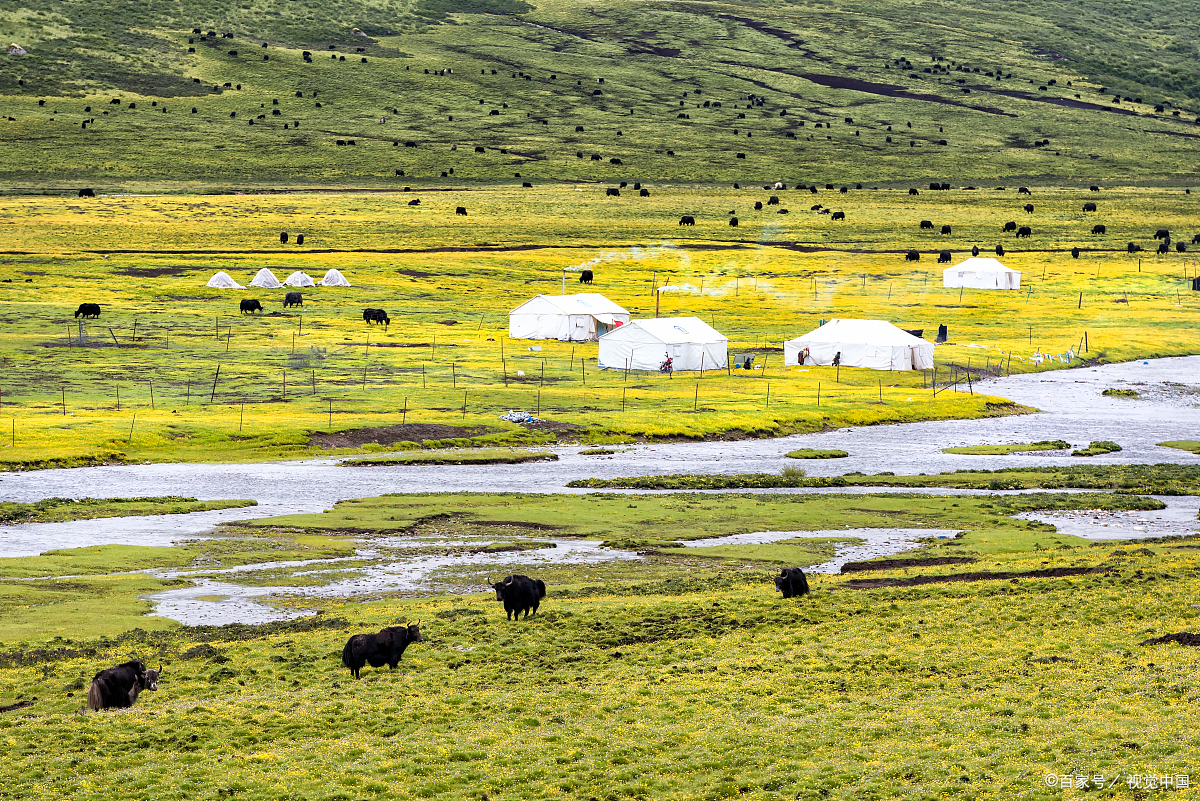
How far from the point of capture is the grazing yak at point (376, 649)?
1034 inches

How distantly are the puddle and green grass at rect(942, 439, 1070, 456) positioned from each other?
59.1ft

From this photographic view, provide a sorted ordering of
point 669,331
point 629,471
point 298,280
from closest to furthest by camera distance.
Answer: point 629,471 → point 669,331 → point 298,280

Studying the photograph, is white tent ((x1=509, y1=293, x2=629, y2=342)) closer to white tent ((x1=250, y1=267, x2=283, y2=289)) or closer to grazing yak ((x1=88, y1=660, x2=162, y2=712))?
white tent ((x1=250, y1=267, x2=283, y2=289))

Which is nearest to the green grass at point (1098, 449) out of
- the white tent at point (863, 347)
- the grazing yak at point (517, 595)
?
the white tent at point (863, 347)

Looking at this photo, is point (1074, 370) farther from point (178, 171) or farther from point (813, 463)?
point (178, 171)

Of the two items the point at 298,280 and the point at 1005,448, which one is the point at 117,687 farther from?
the point at 298,280

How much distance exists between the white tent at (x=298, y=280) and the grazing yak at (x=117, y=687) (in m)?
91.9

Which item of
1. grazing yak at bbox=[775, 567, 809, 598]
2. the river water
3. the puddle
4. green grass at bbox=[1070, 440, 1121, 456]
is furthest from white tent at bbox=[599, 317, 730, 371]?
grazing yak at bbox=[775, 567, 809, 598]

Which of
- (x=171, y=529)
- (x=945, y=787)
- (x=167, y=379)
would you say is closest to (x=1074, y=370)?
(x=167, y=379)

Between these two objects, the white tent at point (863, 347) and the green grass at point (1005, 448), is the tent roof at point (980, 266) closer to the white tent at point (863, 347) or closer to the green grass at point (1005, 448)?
the white tent at point (863, 347)

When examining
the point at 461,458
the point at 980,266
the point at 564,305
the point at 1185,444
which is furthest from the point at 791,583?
the point at 980,266

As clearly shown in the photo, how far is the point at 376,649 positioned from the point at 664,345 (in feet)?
187

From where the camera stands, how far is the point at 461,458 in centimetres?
5850

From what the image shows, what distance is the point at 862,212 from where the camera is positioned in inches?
6752
